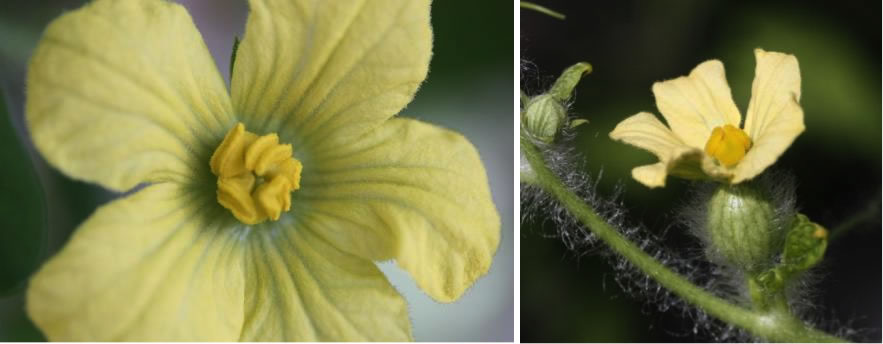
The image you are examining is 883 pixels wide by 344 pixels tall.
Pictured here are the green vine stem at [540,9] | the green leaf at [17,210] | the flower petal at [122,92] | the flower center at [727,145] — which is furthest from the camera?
the green vine stem at [540,9]

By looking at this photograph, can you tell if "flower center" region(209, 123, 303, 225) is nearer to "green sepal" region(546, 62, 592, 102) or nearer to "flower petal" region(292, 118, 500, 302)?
"flower petal" region(292, 118, 500, 302)

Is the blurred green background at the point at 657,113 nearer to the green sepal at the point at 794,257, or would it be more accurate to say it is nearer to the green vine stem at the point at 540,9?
the green vine stem at the point at 540,9

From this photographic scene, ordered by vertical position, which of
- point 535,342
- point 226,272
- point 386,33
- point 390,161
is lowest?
point 535,342

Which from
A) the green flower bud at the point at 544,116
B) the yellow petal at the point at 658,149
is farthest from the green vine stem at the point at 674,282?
the yellow petal at the point at 658,149

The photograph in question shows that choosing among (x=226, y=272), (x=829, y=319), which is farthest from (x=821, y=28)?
(x=226, y=272)

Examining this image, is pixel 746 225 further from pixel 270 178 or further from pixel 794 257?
pixel 270 178

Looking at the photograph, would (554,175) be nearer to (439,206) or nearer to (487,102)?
(487,102)
